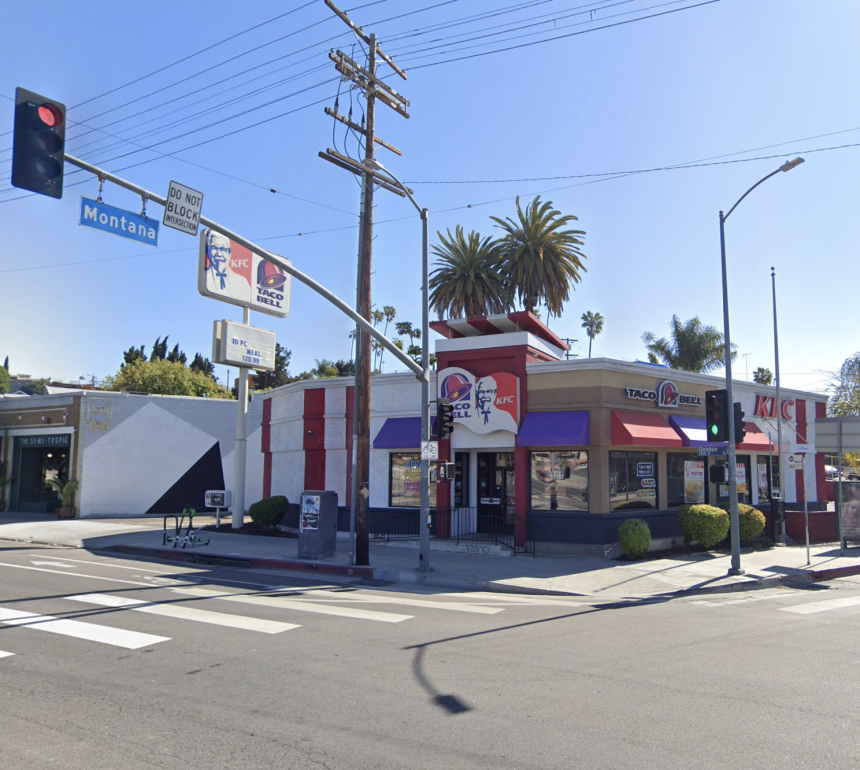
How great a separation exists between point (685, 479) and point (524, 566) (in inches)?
292

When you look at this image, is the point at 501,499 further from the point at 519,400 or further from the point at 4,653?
the point at 4,653

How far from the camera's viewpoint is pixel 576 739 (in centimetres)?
546

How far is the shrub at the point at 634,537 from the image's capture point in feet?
58.2

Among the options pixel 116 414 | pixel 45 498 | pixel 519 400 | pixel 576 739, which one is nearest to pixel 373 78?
pixel 519 400

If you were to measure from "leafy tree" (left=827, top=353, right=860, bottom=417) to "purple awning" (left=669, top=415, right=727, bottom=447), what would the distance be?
29.7m

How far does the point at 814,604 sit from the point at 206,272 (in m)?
19.7

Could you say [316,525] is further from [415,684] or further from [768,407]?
[768,407]

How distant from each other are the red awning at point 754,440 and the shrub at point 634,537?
625cm

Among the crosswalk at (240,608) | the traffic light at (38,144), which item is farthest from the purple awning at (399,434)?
the traffic light at (38,144)

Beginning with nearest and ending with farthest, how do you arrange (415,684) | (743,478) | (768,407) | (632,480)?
(415,684)
(632,480)
(743,478)
(768,407)

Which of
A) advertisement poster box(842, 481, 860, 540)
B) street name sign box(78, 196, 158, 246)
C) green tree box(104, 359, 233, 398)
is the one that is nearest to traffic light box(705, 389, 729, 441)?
advertisement poster box(842, 481, 860, 540)

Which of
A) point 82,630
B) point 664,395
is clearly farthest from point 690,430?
point 82,630

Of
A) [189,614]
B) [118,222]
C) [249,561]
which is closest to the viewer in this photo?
[118,222]

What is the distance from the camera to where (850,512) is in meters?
21.2
